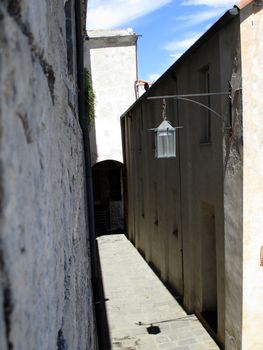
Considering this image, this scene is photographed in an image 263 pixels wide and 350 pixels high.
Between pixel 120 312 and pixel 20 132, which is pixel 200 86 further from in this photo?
pixel 20 132

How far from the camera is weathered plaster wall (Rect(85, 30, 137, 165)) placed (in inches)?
795

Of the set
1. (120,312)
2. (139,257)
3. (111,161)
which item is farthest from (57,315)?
(111,161)

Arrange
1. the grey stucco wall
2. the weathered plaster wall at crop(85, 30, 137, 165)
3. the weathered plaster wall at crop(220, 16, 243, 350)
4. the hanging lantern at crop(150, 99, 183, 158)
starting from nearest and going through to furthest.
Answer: the weathered plaster wall at crop(220, 16, 243, 350) → the grey stucco wall → the hanging lantern at crop(150, 99, 183, 158) → the weathered plaster wall at crop(85, 30, 137, 165)

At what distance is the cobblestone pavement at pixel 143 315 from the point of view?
358 inches

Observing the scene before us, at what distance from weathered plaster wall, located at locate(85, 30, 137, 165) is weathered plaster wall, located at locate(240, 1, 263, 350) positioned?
43.7ft

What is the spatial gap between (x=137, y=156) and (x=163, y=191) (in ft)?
15.6

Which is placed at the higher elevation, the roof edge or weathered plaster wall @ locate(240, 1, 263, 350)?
the roof edge

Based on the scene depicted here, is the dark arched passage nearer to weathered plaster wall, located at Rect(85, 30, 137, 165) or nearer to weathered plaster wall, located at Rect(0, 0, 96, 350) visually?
weathered plaster wall, located at Rect(85, 30, 137, 165)

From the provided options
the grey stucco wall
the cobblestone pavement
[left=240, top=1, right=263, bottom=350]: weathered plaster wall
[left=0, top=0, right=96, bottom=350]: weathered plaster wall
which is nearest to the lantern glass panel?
the grey stucco wall

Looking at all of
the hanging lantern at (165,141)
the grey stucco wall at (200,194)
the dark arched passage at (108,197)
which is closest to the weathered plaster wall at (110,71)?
the dark arched passage at (108,197)

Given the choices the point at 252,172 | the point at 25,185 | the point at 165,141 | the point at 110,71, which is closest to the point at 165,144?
the point at 165,141

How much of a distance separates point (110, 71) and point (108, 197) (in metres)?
6.40

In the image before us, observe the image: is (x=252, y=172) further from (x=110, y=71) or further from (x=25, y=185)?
(x=110, y=71)

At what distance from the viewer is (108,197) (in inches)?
915
